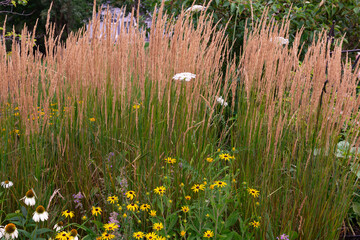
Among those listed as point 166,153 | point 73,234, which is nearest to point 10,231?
point 73,234

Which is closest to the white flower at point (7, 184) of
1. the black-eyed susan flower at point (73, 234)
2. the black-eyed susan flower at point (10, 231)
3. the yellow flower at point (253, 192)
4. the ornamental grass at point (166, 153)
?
the ornamental grass at point (166, 153)

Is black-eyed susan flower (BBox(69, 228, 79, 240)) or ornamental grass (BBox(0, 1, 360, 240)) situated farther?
ornamental grass (BBox(0, 1, 360, 240))

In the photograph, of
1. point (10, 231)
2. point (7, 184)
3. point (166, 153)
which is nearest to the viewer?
point (10, 231)

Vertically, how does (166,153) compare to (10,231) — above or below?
above

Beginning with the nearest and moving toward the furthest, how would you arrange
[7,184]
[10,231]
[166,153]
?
[10,231], [7,184], [166,153]

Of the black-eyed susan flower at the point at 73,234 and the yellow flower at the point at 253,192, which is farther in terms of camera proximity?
the yellow flower at the point at 253,192

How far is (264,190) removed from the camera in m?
1.80

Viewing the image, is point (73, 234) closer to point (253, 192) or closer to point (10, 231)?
point (10, 231)

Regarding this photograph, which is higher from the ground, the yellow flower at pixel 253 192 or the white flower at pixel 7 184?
the yellow flower at pixel 253 192

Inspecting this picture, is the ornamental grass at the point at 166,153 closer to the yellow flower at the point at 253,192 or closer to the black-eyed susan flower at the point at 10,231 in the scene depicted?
the yellow flower at the point at 253,192

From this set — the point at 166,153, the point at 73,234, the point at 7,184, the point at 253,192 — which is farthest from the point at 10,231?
the point at 253,192

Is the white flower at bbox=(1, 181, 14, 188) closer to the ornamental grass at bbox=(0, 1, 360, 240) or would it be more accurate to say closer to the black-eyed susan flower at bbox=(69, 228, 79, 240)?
the ornamental grass at bbox=(0, 1, 360, 240)

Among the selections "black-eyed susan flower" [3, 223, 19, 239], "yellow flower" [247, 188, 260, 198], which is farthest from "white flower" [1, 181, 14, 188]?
"yellow flower" [247, 188, 260, 198]

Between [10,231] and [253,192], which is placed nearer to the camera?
[10,231]
